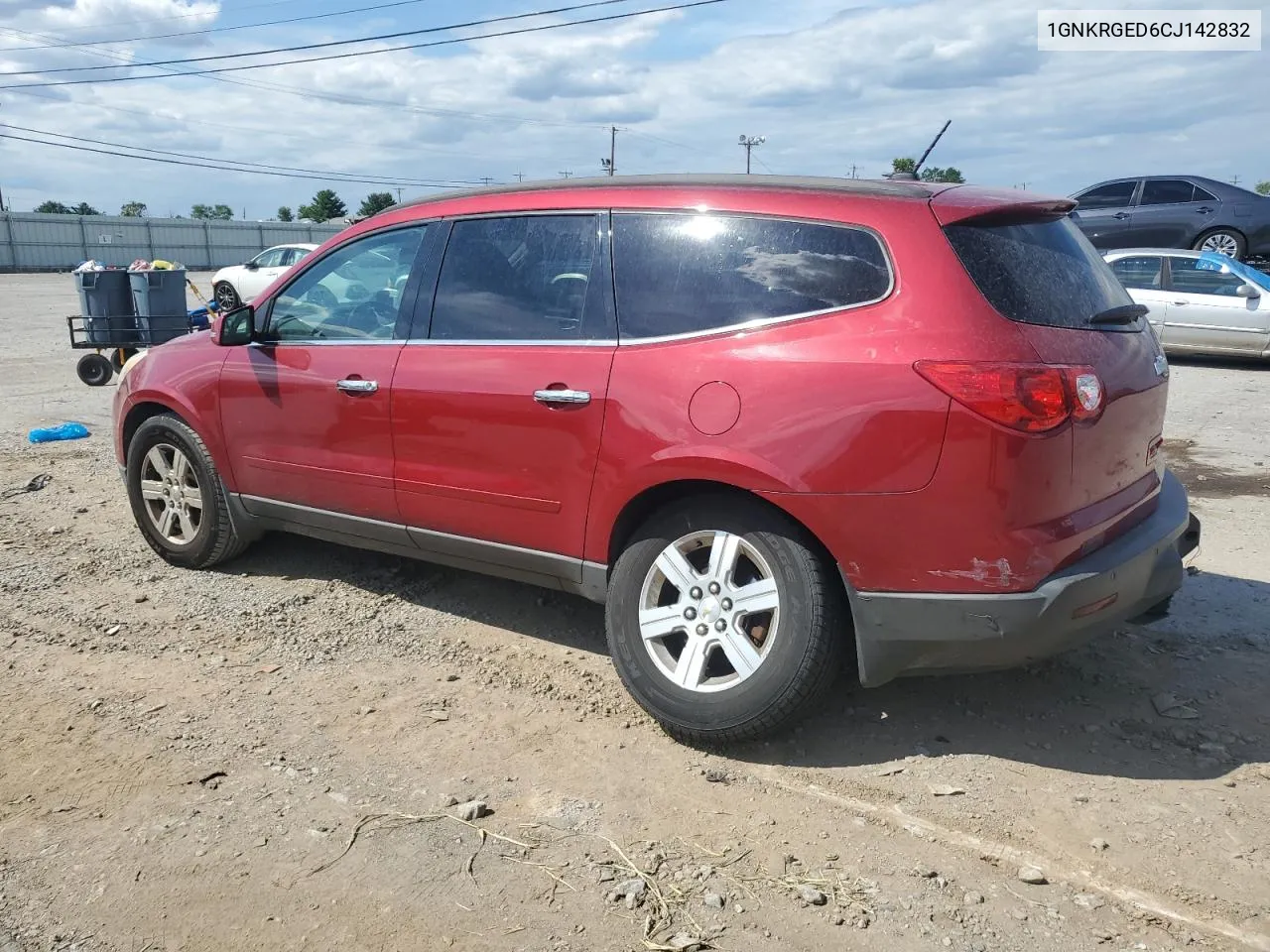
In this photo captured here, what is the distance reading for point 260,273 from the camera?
2459cm

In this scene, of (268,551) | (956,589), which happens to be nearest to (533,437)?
(956,589)

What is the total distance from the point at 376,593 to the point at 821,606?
8.35 feet

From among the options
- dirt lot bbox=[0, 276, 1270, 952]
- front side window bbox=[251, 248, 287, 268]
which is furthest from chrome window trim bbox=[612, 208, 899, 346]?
front side window bbox=[251, 248, 287, 268]

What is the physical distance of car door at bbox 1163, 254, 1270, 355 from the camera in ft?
43.0

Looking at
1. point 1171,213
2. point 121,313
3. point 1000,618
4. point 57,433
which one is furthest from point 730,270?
point 1171,213

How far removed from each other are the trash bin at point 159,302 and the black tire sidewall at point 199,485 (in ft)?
20.5

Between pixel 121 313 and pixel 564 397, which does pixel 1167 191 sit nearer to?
pixel 121 313

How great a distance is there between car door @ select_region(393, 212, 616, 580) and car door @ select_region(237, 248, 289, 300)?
69.7 feet

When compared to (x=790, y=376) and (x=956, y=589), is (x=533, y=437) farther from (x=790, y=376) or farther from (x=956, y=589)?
(x=956, y=589)

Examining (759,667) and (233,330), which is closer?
(759,667)

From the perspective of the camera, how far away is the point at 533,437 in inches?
152

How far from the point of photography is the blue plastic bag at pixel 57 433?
8.54 m

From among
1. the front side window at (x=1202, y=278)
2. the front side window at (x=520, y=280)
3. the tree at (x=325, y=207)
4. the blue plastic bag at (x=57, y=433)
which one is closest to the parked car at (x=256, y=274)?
the blue plastic bag at (x=57, y=433)

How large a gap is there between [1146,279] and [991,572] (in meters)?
12.6
